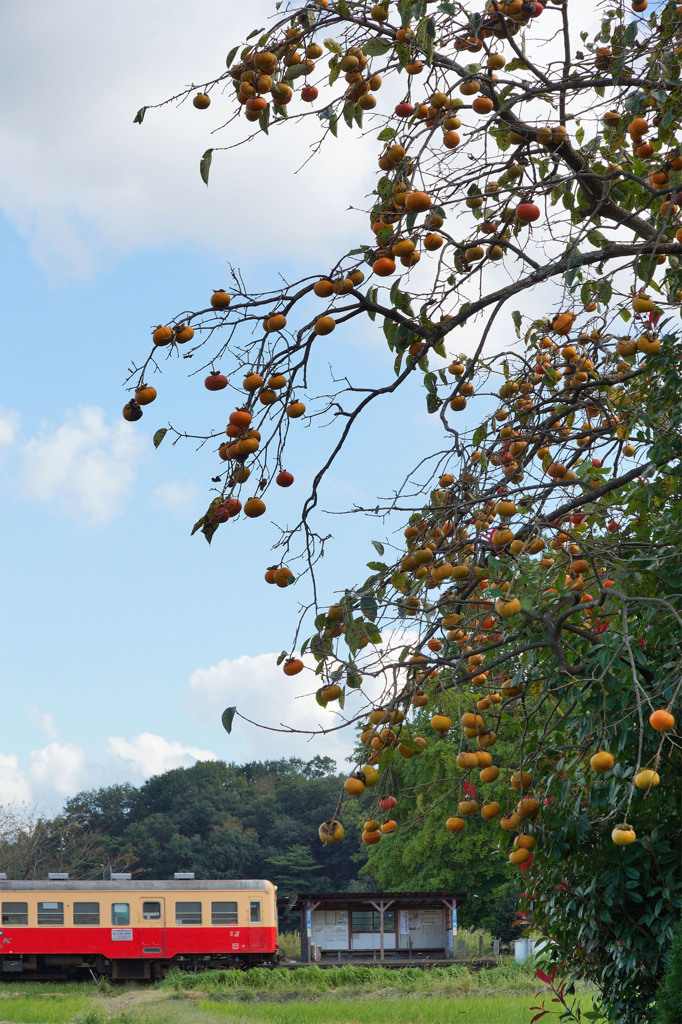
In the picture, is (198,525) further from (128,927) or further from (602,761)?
(128,927)

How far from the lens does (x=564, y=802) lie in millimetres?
2982

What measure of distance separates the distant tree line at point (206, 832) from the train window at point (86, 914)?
7735 millimetres

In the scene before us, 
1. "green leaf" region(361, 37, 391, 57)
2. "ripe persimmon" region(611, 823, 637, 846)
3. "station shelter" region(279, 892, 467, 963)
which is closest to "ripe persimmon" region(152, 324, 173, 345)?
"green leaf" region(361, 37, 391, 57)

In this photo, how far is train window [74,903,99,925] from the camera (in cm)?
1606

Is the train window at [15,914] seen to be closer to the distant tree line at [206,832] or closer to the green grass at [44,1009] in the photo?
the green grass at [44,1009]

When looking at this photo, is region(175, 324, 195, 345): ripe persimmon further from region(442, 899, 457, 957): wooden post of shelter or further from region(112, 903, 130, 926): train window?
region(442, 899, 457, 957): wooden post of shelter

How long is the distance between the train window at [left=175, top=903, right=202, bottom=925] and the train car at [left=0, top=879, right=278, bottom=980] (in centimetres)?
2

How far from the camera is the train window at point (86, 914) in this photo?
1606 cm

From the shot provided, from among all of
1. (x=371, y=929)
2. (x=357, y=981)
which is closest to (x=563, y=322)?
(x=357, y=981)

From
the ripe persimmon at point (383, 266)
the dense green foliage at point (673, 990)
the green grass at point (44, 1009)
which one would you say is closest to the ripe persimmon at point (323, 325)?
the ripe persimmon at point (383, 266)

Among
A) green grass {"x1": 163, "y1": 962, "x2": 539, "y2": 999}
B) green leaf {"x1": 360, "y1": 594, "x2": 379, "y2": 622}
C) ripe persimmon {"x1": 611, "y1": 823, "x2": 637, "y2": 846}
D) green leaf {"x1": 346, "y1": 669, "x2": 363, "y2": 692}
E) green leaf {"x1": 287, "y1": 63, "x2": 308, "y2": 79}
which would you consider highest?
green leaf {"x1": 287, "y1": 63, "x2": 308, "y2": 79}

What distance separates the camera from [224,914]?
16500mm

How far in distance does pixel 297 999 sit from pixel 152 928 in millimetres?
4357

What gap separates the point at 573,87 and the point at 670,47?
15.1 inches
